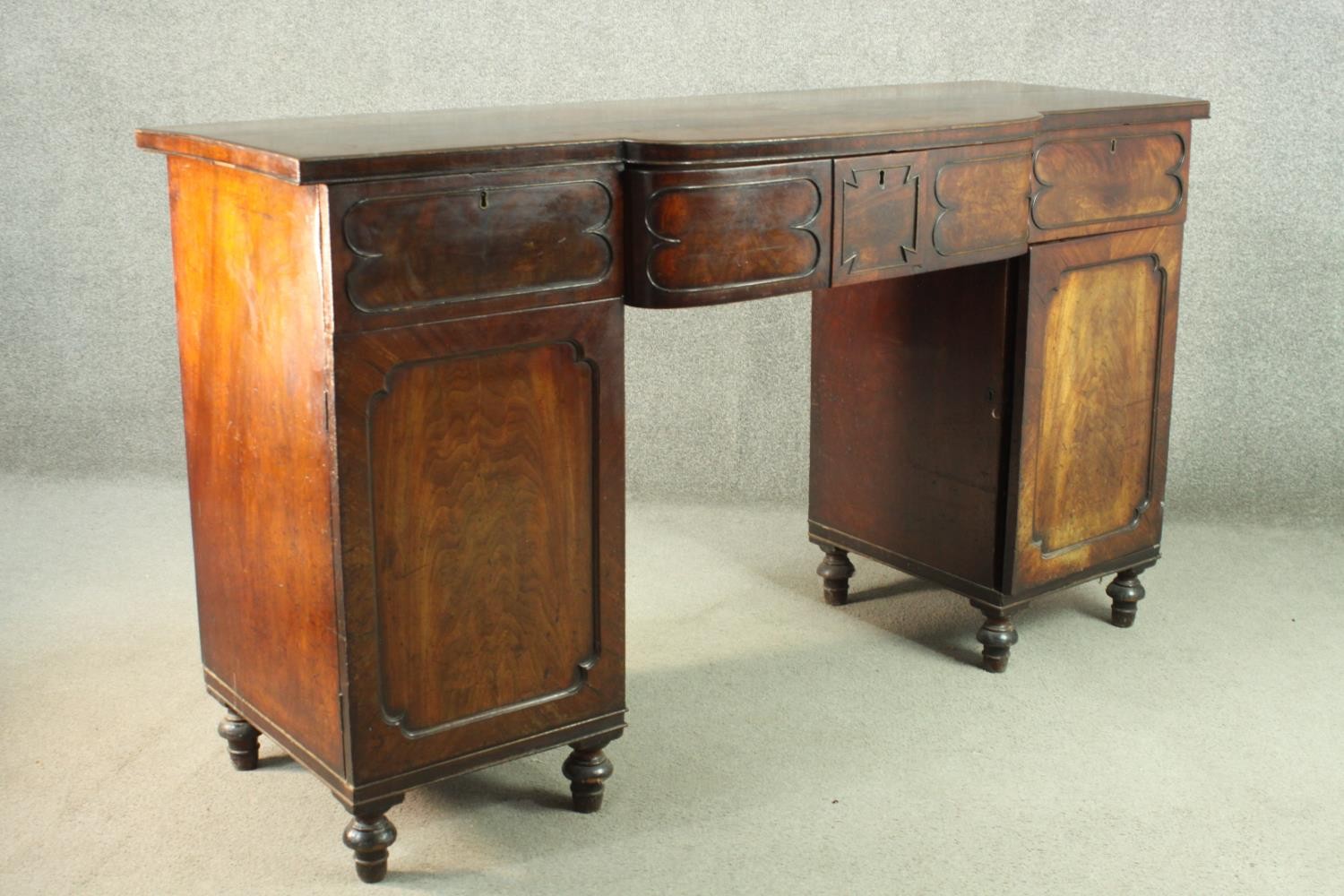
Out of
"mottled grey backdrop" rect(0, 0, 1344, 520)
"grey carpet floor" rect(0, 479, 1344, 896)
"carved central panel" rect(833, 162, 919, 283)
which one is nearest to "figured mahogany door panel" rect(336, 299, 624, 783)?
"grey carpet floor" rect(0, 479, 1344, 896)

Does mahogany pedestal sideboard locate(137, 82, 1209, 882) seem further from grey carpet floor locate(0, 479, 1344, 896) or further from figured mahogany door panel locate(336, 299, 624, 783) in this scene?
grey carpet floor locate(0, 479, 1344, 896)

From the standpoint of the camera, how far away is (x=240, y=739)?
7.82ft

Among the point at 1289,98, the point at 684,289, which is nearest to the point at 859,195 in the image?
the point at 684,289

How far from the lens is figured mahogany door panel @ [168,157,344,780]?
75.8 inches

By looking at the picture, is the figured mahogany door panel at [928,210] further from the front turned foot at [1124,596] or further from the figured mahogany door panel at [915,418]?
the front turned foot at [1124,596]

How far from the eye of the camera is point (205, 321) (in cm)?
217

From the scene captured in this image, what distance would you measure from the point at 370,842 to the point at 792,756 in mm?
717

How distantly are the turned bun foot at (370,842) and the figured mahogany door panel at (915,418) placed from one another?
1.23 m

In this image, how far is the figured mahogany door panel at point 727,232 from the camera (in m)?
2.06

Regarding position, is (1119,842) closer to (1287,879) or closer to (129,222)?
(1287,879)

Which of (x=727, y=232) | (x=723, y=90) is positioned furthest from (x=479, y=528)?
(x=723, y=90)

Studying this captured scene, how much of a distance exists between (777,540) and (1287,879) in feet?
5.10

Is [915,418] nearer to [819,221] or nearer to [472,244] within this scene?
[819,221]

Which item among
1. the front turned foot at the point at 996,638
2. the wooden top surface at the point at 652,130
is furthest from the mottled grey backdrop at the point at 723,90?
the front turned foot at the point at 996,638
